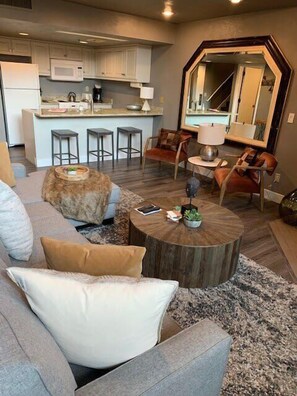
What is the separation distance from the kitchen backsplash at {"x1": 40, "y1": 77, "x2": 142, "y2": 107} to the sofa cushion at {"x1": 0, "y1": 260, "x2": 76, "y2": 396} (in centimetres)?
643

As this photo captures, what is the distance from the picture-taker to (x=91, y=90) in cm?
800

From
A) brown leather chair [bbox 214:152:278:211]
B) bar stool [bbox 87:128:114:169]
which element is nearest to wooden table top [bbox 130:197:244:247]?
brown leather chair [bbox 214:152:278:211]

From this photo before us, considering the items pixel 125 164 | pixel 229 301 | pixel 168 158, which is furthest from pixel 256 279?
pixel 125 164

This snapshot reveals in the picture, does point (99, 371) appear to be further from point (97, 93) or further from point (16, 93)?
point (97, 93)

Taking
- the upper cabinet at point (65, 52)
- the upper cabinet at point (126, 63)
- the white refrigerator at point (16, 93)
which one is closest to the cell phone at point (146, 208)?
the upper cabinet at point (126, 63)

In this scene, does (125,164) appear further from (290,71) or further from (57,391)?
(57,391)

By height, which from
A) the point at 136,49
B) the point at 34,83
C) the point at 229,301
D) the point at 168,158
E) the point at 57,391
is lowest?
the point at 229,301

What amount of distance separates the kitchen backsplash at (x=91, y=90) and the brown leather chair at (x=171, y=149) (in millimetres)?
1988

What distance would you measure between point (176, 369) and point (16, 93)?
6433mm

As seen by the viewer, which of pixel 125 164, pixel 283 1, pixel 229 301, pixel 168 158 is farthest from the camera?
pixel 125 164

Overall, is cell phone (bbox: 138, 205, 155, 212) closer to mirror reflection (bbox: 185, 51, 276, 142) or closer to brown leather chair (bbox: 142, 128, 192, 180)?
brown leather chair (bbox: 142, 128, 192, 180)

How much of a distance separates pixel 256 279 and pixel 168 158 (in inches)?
112

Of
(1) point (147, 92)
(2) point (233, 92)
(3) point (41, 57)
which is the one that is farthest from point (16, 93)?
(2) point (233, 92)

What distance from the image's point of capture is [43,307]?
892 mm
